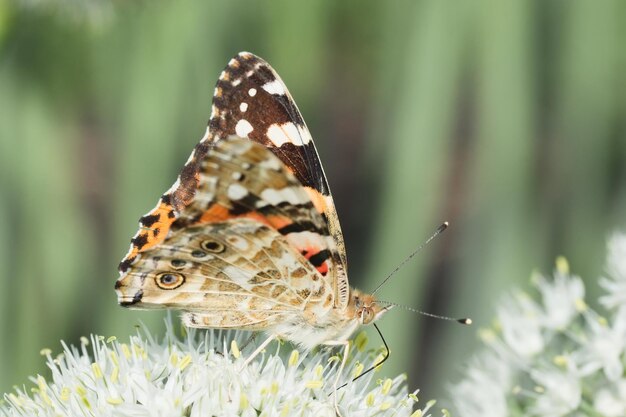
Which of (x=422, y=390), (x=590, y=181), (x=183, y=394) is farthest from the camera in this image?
(x=422, y=390)

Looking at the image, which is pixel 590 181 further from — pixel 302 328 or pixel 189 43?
pixel 302 328

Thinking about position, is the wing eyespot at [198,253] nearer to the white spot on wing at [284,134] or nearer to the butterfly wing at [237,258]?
the butterfly wing at [237,258]

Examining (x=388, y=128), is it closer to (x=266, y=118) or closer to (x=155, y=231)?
(x=266, y=118)

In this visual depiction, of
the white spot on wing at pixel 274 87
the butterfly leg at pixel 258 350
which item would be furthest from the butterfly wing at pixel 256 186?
the butterfly leg at pixel 258 350

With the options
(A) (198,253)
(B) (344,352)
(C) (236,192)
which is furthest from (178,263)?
(B) (344,352)

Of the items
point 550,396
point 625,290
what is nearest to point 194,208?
point 550,396

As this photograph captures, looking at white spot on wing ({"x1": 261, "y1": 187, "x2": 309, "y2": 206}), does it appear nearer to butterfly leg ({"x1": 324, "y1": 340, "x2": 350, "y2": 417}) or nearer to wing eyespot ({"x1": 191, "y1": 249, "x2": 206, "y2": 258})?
wing eyespot ({"x1": 191, "y1": 249, "x2": 206, "y2": 258})

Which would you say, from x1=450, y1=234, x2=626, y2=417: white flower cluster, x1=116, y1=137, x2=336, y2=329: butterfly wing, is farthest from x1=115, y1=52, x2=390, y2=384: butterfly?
x1=450, y1=234, x2=626, y2=417: white flower cluster
